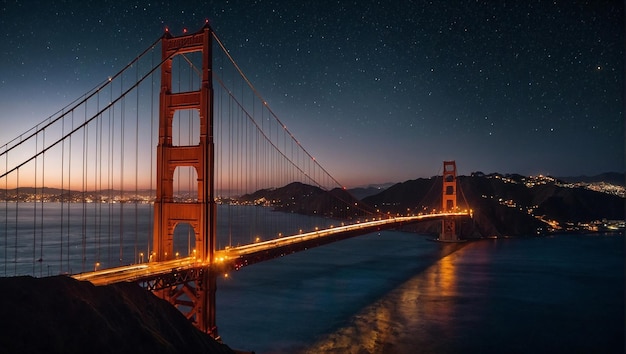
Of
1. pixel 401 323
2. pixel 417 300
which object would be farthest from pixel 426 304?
pixel 401 323

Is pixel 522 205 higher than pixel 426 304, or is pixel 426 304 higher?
pixel 522 205

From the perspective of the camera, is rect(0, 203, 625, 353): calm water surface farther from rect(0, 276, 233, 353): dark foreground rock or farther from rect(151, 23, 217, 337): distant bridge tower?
rect(0, 276, 233, 353): dark foreground rock

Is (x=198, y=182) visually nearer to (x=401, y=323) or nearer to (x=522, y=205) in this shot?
(x=401, y=323)

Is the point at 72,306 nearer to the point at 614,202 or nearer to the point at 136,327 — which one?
the point at 136,327

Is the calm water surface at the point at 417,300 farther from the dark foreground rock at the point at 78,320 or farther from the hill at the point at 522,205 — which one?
the hill at the point at 522,205

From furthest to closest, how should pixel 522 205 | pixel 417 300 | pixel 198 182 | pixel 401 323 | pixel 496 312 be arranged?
pixel 522 205
pixel 417 300
pixel 496 312
pixel 401 323
pixel 198 182

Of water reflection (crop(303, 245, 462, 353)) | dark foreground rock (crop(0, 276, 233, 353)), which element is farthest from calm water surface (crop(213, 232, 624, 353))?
dark foreground rock (crop(0, 276, 233, 353))
